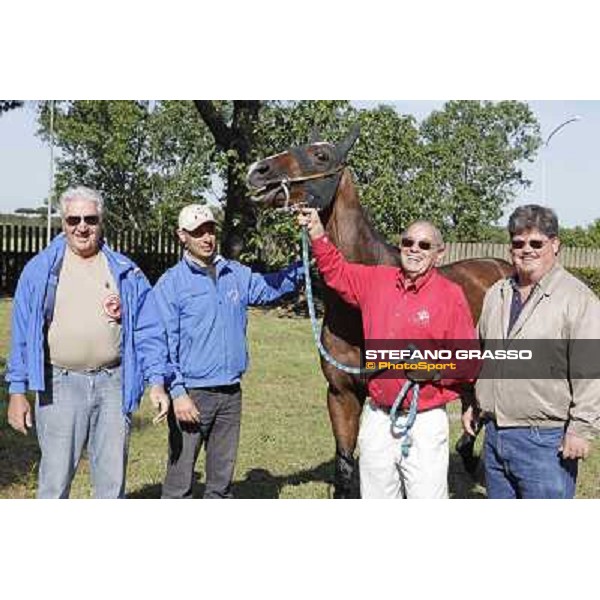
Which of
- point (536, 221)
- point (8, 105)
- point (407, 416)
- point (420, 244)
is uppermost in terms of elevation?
point (8, 105)

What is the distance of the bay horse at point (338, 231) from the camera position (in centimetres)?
483

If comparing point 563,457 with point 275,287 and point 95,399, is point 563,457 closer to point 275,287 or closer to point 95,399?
point 275,287

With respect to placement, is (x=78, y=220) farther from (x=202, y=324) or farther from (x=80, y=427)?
(x=80, y=427)

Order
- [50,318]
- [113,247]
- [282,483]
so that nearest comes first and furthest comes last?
[50,318], [282,483], [113,247]

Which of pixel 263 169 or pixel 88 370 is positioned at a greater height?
pixel 263 169

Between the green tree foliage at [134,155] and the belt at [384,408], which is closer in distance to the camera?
the belt at [384,408]

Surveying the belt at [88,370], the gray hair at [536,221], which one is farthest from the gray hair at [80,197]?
the gray hair at [536,221]

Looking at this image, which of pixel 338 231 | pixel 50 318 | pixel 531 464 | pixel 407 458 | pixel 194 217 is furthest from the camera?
pixel 338 231

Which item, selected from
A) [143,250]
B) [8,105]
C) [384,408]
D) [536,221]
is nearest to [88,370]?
[384,408]

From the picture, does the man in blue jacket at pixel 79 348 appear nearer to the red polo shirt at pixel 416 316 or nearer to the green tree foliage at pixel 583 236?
the red polo shirt at pixel 416 316

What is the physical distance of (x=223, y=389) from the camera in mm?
4438

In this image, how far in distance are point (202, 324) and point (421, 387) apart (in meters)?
1.26

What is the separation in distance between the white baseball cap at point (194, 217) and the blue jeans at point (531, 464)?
72.5 inches
